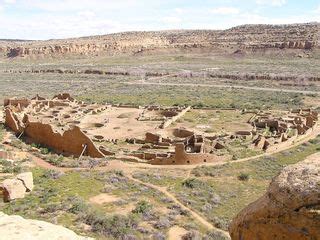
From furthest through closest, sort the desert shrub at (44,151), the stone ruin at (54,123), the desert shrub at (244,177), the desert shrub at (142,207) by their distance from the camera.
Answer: the desert shrub at (44,151)
the stone ruin at (54,123)
the desert shrub at (244,177)
the desert shrub at (142,207)

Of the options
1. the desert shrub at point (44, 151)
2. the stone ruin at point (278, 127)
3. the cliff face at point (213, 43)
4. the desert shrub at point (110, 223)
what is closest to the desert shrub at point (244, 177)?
the stone ruin at point (278, 127)

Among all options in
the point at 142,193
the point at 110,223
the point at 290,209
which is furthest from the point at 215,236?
the point at 290,209

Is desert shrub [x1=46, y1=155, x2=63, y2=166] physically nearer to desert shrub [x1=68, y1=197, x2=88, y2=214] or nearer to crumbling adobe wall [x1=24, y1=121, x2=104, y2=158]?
crumbling adobe wall [x1=24, y1=121, x2=104, y2=158]

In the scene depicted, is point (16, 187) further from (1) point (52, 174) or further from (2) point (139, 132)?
(2) point (139, 132)

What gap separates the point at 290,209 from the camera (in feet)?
23.8

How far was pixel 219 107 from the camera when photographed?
184 ft

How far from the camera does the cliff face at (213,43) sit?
125438 mm

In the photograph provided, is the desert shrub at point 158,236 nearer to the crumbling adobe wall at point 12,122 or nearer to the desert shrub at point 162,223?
the desert shrub at point 162,223

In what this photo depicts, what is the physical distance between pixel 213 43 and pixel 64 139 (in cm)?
10736

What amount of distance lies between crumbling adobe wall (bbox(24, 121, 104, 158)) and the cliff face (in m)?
96.6

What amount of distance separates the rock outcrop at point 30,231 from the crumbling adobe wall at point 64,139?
2078cm

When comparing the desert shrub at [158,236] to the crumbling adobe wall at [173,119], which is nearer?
the desert shrub at [158,236]

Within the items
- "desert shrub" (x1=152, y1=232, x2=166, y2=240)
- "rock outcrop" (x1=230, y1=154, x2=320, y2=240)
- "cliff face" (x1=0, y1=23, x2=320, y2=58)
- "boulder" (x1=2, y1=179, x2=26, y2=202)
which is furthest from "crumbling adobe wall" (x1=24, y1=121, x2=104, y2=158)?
"cliff face" (x1=0, y1=23, x2=320, y2=58)

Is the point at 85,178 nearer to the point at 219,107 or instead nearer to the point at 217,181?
the point at 217,181
